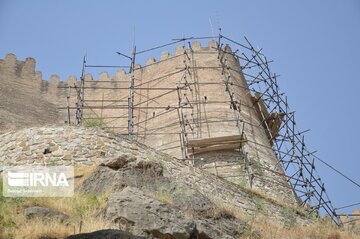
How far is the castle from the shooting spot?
15.7m

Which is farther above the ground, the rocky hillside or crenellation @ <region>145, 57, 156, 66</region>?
crenellation @ <region>145, 57, 156, 66</region>

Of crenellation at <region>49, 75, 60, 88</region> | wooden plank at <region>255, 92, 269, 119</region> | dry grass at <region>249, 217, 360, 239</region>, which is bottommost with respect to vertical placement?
dry grass at <region>249, 217, 360, 239</region>

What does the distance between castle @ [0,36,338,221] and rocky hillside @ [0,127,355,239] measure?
2.70 m

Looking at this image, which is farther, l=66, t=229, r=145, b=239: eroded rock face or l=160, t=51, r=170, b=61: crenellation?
l=160, t=51, r=170, b=61: crenellation

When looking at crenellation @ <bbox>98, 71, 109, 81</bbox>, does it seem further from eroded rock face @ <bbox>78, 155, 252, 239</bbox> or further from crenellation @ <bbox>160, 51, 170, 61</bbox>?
eroded rock face @ <bbox>78, 155, 252, 239</bbox>

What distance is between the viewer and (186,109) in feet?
57.5

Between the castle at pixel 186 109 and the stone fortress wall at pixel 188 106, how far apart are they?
27mm

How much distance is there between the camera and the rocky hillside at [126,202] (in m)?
7.11

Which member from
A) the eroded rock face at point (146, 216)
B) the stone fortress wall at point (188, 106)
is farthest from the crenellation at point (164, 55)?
the eroded rock face at point (146, 216)

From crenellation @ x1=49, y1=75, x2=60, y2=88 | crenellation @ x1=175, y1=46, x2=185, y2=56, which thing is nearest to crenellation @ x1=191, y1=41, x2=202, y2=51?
crenellation @ x1=175, y1=46, x2=185, y2=56

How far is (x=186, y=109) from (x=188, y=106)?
111mm

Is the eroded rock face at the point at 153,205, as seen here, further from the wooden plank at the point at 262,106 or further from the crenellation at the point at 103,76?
the crenellation at the point at 103,76

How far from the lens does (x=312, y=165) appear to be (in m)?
16.9

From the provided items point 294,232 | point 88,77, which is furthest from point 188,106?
point 294,232
